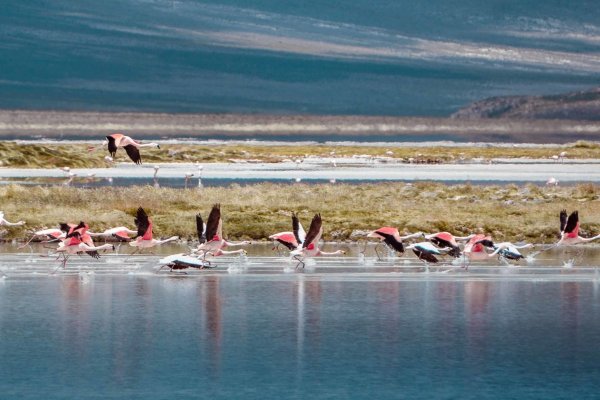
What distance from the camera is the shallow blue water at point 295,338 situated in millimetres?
17672

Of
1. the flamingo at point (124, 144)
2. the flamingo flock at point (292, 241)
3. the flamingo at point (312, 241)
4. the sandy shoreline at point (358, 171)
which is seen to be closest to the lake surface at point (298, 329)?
the flamingo flock at point (292, 241)

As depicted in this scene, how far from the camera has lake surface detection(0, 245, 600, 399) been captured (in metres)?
17.8

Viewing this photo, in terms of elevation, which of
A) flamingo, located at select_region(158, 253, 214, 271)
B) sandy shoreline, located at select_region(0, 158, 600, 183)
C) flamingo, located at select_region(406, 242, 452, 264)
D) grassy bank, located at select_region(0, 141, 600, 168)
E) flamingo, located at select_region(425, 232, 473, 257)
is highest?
grassy bank, located at select_region(0, 141, 600, 168)

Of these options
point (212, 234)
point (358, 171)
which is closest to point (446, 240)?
point (212, 234)

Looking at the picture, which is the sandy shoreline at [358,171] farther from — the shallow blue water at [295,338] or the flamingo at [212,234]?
the shallow blue water at [295,338]

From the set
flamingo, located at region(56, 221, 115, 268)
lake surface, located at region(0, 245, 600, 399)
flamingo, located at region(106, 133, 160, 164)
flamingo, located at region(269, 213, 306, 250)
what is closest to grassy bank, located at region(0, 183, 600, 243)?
lake surface, located at region(0, 245, 600, 399)

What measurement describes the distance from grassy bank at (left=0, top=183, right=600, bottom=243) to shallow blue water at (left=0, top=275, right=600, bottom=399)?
24.3ft

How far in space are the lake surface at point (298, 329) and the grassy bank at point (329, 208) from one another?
4.37 metres

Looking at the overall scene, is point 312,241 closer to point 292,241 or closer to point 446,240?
point 292,241

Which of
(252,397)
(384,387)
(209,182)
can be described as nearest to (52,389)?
(252,397)

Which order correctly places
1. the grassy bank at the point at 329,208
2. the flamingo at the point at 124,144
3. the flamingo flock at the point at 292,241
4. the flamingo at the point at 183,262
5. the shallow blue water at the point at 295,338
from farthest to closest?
the grassy bank at the point at 329,208, the flamingo at the point at 183,262, the flamingo flock at the point at 292,241, the flamingo at the point at 124,144, the shallow blue water at the point at 295,338

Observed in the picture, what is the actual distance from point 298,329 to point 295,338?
0.77 meters

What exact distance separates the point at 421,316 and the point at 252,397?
6.18 m

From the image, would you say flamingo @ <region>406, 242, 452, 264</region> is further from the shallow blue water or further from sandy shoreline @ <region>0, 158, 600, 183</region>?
sandy shoreline @ <region>0, 158, 600, 183</region>
